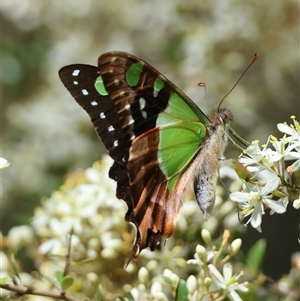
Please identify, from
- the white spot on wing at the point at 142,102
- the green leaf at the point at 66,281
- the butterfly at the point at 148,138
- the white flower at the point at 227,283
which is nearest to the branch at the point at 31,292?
the green leaf at the point at 66,281

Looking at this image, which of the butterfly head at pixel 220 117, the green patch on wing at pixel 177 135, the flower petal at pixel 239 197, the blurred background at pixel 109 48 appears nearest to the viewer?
the flower petal at pixel 239 197

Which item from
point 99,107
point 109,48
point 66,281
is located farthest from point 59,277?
point 109,48

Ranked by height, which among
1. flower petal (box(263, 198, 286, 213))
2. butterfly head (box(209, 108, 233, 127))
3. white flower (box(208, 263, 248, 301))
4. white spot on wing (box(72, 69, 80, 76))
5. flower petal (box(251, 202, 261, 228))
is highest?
white spot on wing (box(72, 69, 80, 76))

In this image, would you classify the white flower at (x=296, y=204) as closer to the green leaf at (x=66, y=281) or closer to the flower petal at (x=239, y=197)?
the flower petal at (x=239, y=197)

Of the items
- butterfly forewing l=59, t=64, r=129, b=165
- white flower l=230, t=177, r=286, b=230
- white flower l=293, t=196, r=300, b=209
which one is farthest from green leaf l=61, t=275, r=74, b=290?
white flower l=293, t=196, r=300, b=209

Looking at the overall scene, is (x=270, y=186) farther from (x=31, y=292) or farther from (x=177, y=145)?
(x=31, y=292)

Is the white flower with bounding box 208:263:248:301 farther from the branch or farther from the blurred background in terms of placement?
the blurred background
